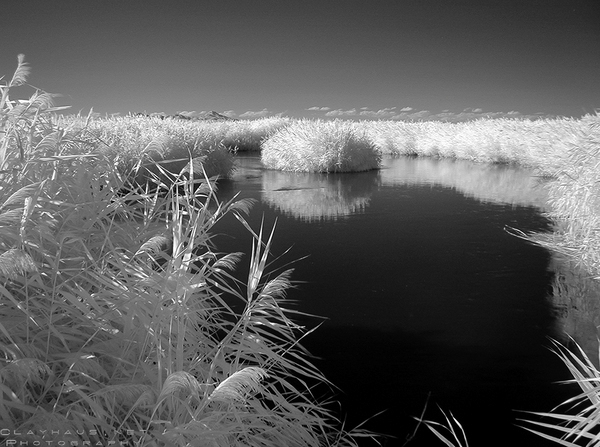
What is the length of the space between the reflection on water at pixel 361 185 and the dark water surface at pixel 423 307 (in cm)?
7

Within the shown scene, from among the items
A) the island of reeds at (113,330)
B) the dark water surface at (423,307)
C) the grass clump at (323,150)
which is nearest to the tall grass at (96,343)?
the island of reeds at (113,330)

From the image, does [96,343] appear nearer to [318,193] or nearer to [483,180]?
[318,193]

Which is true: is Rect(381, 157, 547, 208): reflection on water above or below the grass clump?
below

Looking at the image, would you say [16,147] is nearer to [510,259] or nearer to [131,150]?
[510,259]

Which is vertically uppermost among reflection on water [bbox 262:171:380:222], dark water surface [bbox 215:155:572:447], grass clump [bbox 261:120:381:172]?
grass clump [bbox 261:120:381:172]

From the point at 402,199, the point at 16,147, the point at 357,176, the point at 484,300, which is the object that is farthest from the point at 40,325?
the point at 357,176

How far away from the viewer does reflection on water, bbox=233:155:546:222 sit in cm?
536

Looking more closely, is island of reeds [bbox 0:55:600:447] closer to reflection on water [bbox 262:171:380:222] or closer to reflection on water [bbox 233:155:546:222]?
reflection on water [bbox 262:171:380:222]

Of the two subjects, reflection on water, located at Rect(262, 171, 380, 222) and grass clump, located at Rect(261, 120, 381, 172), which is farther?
grass clump, located at Rect(261, 120, 381, 172)

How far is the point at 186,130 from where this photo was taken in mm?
8508

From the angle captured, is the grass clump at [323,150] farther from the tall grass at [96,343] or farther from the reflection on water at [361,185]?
the tall grass at [96,343]

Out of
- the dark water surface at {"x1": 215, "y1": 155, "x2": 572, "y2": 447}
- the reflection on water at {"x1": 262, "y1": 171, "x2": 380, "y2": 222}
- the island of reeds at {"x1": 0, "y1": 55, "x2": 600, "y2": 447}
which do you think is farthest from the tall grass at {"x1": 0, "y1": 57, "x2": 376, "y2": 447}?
the reflection on water at {"x1": 262, "y1": 171, "x2": 380, "y2": 222}

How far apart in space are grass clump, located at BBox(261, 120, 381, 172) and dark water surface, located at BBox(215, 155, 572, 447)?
3.03 m

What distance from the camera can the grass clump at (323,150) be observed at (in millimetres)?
8508
